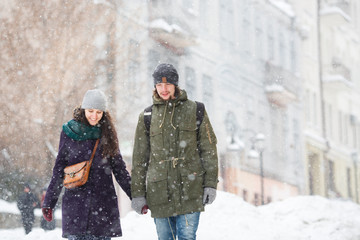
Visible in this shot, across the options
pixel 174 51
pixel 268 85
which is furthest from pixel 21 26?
pixel 268 85

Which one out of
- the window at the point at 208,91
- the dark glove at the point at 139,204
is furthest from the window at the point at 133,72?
the dark glove at the point at 139,204

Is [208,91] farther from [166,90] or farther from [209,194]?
[209,194]

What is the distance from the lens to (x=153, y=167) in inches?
234

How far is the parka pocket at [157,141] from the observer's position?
5.94 m

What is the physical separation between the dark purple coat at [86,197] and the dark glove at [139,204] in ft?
0.81

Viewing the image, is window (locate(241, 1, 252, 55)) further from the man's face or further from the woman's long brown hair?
the man's face

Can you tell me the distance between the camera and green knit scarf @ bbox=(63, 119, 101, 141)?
611 centimetres

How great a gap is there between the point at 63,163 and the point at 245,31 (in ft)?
89.2

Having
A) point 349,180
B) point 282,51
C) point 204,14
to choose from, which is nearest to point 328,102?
point 349,180

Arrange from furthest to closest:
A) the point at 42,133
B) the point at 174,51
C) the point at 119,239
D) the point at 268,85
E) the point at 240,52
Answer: the point at 268,85 → the point at 240,52 → the point at 174,51 → the point at 42,133 → the point at 119,239

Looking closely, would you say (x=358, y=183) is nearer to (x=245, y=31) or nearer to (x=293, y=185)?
(x=293, y=185)

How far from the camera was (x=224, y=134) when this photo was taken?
28594 mm

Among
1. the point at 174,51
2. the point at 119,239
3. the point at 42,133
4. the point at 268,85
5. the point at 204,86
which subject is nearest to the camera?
the point at 119,239

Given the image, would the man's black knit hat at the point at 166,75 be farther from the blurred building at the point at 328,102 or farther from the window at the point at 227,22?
the blurred building at the point at 328,102
